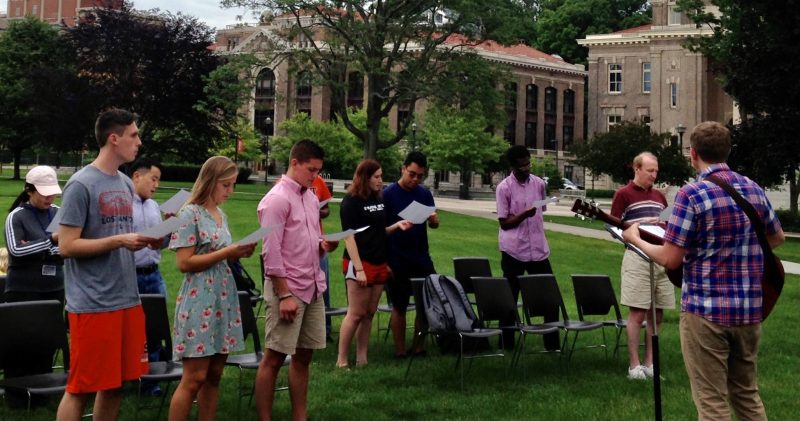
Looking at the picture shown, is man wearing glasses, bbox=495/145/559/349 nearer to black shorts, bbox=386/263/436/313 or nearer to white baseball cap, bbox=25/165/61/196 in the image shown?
black shorts, bbox=386/263/436/313

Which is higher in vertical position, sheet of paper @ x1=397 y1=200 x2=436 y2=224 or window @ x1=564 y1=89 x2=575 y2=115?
window @ x1=564 y1=89 x2=575 y2=115

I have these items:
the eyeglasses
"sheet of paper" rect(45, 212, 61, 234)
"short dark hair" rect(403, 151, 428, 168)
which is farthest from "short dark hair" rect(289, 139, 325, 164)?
the eyeglasses

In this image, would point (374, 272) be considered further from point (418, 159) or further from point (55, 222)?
point (55, 222)

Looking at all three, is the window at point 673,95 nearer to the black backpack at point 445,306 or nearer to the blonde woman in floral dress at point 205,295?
the black backpack at point 445,306

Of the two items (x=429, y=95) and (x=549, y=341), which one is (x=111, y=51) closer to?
(x=429, y=95)

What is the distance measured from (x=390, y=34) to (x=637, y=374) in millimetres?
31168

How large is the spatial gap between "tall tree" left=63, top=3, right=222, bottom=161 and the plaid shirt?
147 ft

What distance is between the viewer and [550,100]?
94.6 metres

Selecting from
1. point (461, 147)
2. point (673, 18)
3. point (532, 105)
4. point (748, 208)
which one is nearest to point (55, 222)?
point (748, 208)

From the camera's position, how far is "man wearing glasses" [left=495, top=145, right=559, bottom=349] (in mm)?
9609

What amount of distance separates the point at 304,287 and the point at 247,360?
44.4 inches

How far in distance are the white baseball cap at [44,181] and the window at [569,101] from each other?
91181mm

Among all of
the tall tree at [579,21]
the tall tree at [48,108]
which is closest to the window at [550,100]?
the tall tree at [579,21]

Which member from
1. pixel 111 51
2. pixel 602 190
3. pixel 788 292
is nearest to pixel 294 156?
pixel 788 292
